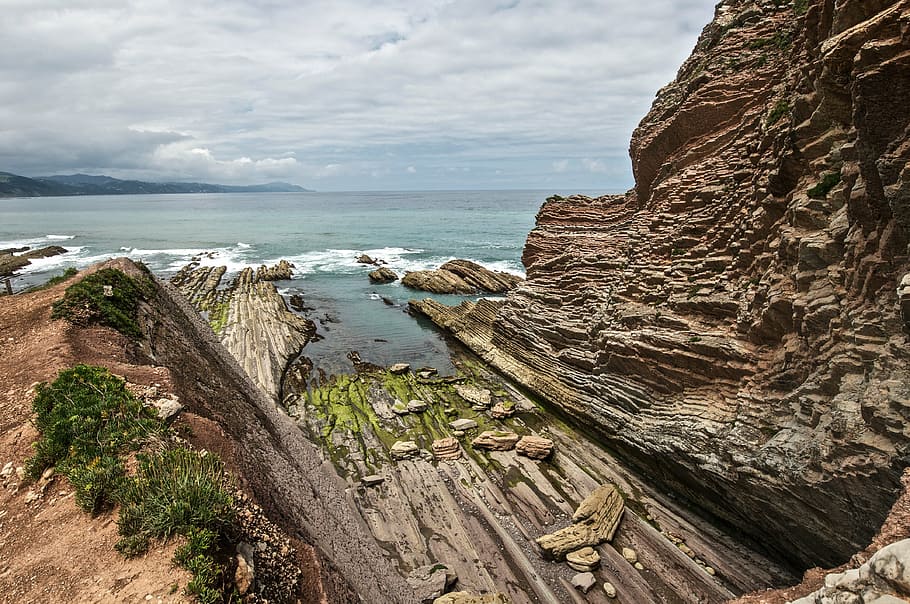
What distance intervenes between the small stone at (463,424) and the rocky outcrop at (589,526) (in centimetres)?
658

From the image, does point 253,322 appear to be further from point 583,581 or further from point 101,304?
point 583,581

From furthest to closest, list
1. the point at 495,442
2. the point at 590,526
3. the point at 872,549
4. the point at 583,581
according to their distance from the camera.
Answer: the point at 495,442 → the point at 590,526 → the point at 583,581 → the point at 872,549

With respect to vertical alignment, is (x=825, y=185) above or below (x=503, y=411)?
above

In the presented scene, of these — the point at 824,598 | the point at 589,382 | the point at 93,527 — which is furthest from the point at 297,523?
the point at 589,382

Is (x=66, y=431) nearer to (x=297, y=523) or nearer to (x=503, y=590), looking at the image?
(x=297, y=523)

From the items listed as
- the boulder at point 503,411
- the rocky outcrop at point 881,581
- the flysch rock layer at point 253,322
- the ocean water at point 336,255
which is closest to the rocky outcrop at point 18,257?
the ocean water at point 336,255

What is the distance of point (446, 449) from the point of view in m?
18.5

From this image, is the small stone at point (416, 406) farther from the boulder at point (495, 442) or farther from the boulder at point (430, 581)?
the boulder at point (430, 581)

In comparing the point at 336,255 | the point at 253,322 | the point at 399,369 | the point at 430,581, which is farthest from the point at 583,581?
the point at 336,255

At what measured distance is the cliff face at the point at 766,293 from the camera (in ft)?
30.4

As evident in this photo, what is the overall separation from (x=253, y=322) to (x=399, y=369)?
1436cm

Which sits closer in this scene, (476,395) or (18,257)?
(476,395)

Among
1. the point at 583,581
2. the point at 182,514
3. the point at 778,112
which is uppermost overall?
the point at 778,112

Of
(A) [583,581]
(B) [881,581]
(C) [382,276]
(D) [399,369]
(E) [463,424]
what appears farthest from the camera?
(C) [382,276]
